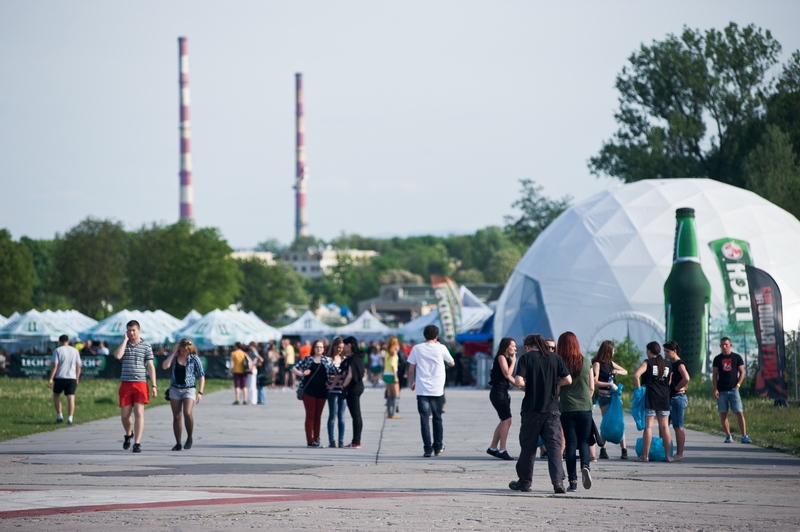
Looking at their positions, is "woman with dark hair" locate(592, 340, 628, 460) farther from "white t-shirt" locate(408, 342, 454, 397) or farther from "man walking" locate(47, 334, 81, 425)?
"man walking" locate(47, 334, 81, 425)

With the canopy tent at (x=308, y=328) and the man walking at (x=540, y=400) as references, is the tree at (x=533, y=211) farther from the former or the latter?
the man walking at (x=540, y=400)

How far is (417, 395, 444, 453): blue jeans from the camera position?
49.6 feet

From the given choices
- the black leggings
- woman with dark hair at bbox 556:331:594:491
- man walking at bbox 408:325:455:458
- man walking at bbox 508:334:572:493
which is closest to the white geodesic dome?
the black leggings

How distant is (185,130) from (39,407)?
321 feet

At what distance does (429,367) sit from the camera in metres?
15.5

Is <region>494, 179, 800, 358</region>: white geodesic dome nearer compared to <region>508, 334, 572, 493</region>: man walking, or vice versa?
<region>508, 334, 572, 493</region>: man walking

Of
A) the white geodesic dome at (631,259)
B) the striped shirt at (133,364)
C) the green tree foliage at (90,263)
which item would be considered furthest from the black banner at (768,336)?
the green tree foliage at (90,263)

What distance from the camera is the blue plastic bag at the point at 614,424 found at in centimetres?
1484

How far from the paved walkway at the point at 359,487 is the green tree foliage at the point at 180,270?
65.8 meters

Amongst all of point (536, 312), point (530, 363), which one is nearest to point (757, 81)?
point (536, 312)

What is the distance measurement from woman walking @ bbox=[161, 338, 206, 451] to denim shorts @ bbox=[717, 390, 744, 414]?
7.69m

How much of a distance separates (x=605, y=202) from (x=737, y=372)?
24.3 m

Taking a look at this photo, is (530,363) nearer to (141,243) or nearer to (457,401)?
(457,401)

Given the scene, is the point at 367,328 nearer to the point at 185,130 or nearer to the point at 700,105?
the point at 700,105
